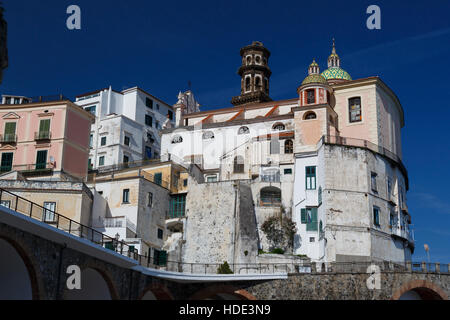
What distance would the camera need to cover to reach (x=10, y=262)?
87.3ft

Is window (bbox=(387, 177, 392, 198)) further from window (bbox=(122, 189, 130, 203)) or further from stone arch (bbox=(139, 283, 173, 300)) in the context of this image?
window (bbox=(122, 189, 130, 203))

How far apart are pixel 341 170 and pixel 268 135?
10616 millimetres

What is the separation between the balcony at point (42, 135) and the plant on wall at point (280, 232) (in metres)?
19.9

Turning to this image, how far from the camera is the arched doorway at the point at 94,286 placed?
33156mm

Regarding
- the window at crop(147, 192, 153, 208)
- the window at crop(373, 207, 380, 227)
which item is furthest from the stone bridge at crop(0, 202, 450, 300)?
the window at crop(147, 192, 153, 208)

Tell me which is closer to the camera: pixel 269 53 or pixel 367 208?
pixel 367 208

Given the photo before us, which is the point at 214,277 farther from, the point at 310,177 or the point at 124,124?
the point at 124,124

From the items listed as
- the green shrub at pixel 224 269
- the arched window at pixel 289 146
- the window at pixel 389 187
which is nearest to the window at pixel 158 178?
the arched window at pixel 289 146

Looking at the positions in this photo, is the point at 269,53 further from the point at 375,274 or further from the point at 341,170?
the point at 375,274

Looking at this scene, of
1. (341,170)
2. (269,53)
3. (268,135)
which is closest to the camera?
(341,170)

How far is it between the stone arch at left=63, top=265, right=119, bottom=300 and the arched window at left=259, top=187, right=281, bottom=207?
22018 mm

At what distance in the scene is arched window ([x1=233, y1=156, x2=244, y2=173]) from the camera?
57.7 m
